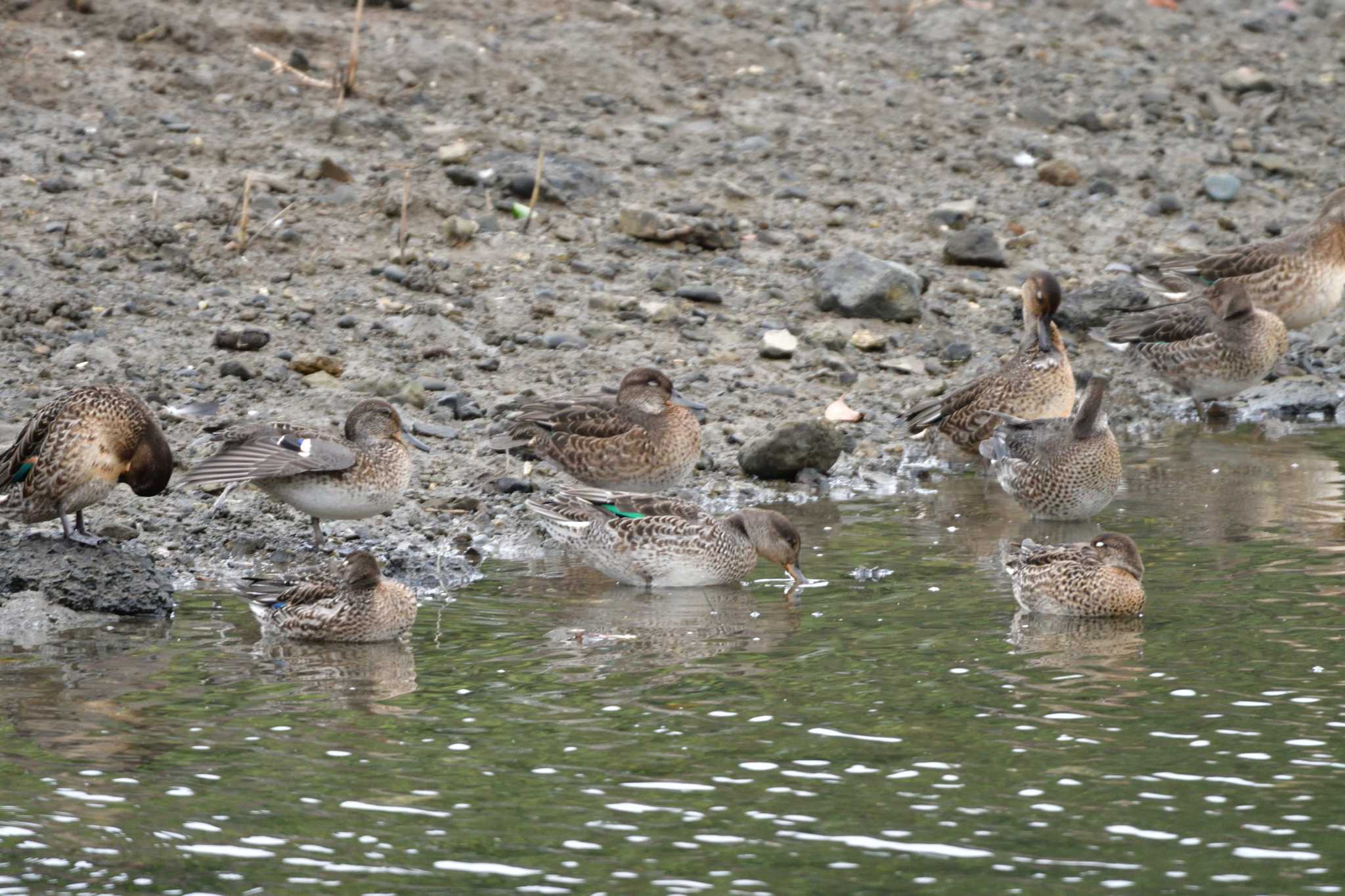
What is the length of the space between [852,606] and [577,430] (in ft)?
8.91

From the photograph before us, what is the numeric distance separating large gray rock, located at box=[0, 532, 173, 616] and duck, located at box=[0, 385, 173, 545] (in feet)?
0.65

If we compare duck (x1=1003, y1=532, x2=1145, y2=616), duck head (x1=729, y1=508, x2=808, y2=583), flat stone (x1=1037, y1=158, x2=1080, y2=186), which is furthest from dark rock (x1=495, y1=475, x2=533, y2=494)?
flat stone (x1=1037, y1=158, x2=1080, y2=186)

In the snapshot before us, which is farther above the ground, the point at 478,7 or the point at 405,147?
the point at 478,7

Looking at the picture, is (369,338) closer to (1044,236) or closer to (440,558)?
(440,558)

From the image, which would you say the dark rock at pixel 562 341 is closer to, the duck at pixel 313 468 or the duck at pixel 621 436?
the duck at pixel 621 436

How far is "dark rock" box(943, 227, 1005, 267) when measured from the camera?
16.3 metres

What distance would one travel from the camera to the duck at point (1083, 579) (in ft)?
31.9

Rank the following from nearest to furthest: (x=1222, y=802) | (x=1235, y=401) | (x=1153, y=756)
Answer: (x=1222, y=802)
(x=1153, y=756)
(x=1235, y=401)

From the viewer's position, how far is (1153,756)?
24.2 feet

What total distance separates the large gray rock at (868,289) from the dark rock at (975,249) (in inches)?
44.0

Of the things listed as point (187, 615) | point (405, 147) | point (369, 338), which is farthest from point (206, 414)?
point (405, 147)

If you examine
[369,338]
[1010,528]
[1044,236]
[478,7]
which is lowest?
[1010,528]

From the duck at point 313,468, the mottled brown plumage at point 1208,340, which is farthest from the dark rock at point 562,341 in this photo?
the mottled brown plumage at point 1208,340

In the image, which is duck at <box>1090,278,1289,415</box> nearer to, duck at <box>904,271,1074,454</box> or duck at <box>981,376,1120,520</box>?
duck at <box>904,271,1074,454</box>
